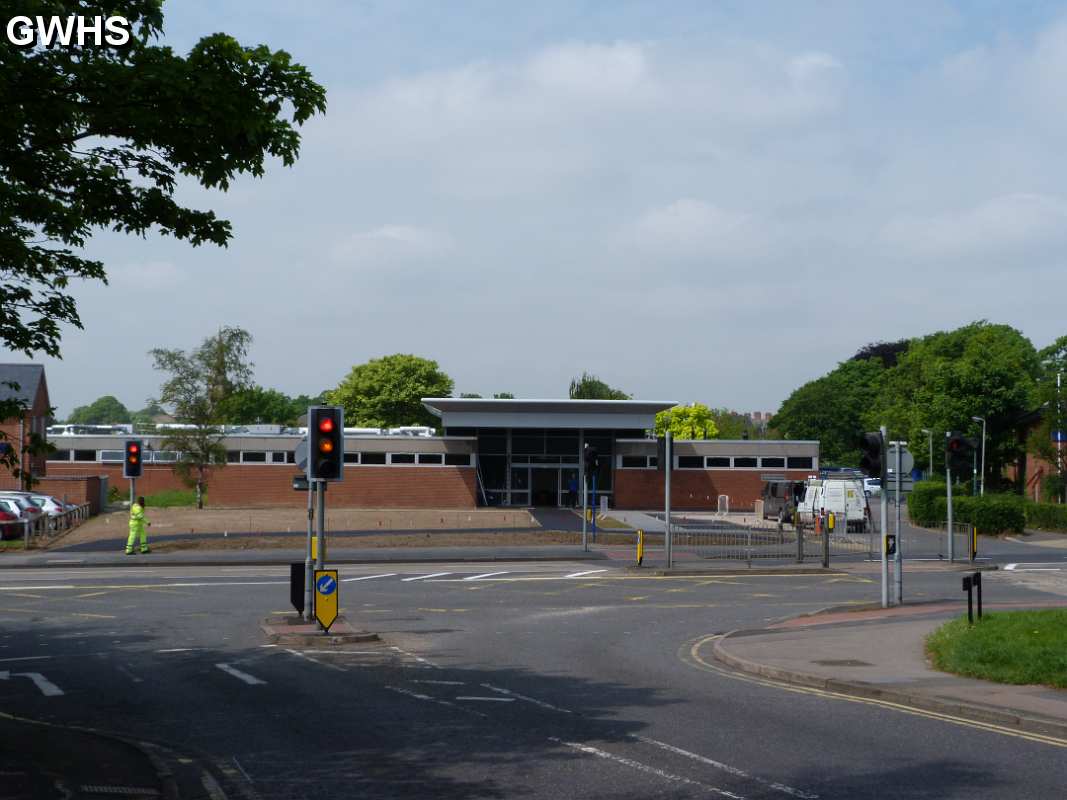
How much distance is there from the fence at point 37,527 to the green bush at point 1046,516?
42.6 m

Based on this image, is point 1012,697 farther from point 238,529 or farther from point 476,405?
point 476,405

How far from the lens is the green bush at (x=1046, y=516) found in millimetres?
52844

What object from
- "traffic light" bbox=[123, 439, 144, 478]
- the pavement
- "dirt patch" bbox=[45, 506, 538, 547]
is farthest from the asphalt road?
"dirt patch" bbox=[45, 506, 538, 547]

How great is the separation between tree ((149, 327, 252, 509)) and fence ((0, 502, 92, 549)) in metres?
10.3

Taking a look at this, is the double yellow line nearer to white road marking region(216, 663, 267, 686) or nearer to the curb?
the curb

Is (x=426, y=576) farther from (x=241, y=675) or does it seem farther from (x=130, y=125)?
(x=130, y=125)

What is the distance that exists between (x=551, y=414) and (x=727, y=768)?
61267 millimetres

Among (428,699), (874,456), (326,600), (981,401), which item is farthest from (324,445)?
(981,401)

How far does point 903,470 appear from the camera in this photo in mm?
24516

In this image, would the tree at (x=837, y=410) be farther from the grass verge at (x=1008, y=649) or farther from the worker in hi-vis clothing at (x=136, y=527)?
the grass verge at (x=1008, y=649)

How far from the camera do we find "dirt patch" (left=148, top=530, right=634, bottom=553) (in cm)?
4038

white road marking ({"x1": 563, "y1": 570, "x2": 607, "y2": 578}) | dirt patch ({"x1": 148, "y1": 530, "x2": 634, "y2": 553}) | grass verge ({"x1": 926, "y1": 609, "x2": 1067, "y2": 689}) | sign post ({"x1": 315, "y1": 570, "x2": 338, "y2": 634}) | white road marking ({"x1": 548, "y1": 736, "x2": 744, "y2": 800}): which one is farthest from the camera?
dirt patch ({"x1": 148, "y1": 530, "x2": 634, "y2": 553})

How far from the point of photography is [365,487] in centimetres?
7125

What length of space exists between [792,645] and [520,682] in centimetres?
524
